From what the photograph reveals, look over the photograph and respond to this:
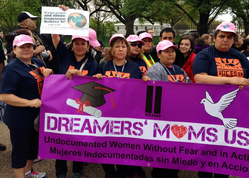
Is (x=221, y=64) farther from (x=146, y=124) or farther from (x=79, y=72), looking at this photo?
(x=79, y=72)

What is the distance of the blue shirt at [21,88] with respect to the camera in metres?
2.68

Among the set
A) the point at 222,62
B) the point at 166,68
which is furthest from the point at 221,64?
the point at 166,68

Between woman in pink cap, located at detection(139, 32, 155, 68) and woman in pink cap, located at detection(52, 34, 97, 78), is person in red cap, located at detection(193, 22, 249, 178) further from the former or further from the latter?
woman in pink cap, located at detection(52, 34, 97, 78)

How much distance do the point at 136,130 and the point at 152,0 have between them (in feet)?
69.7

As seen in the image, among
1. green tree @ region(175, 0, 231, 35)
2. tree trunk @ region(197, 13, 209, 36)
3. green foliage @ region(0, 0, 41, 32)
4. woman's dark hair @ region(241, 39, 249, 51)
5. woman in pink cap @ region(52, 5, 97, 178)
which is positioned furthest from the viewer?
green foliage @ region(0, 0, 41, 32)

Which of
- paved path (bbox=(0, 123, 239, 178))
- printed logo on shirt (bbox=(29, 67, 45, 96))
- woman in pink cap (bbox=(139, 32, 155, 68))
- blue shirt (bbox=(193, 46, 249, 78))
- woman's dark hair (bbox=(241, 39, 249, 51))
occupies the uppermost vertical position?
woman's dark hair (bbox=(241, 39, 249, 51))

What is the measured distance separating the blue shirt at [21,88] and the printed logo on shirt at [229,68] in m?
2.41

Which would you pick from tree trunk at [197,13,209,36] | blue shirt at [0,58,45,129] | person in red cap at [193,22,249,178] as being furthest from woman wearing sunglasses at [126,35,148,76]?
tree trunk at [197,13,209,36]

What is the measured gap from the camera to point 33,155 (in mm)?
3160

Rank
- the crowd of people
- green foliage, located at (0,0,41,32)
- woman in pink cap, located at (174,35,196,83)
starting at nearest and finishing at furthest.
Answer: the crowd of people, woman in pink cap, located at (174,35,196,83), green foliage, located at (0,0,41,32)

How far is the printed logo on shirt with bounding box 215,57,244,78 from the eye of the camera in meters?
2.86

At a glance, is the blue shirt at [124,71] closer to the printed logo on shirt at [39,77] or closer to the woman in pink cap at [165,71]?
the woman in pink cap at [165,71]

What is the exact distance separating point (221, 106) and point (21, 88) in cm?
259

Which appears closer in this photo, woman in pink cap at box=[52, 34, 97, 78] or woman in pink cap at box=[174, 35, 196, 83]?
woman in pink cap at box=[52, 34, 97, 78]
